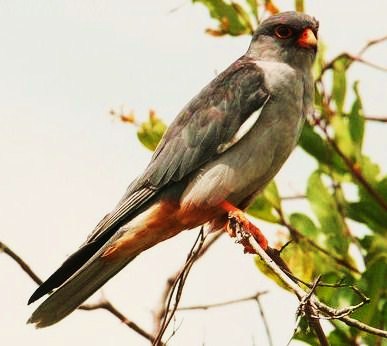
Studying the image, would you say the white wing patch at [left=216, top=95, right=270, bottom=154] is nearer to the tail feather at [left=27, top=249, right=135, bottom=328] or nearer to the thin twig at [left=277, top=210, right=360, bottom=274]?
the thin twig at [left=277, top=210, right=360, bottom=274]

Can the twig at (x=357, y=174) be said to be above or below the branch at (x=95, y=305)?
above

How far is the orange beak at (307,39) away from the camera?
4676 mm

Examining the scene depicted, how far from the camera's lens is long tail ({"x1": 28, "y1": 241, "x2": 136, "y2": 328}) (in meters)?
4.14

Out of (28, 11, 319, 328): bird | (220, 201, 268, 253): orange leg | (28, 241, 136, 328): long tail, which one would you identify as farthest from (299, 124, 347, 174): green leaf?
(28, 241, 136, 328): long tail

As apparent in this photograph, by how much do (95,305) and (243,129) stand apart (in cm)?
110

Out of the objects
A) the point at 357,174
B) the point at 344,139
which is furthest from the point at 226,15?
the point at 357,174

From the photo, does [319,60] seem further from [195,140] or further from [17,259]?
[17,259]

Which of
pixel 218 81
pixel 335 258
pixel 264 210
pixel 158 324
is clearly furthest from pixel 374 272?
pixel 218 81

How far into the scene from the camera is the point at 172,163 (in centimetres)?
458

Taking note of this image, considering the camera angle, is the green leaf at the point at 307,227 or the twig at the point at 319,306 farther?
the green leaf at the point at 307,227

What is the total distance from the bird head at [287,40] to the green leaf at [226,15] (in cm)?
18

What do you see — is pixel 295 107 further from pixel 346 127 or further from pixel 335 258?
pixel 335 258

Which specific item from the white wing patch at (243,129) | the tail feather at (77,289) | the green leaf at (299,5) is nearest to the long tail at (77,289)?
the tail feather at (77,289)

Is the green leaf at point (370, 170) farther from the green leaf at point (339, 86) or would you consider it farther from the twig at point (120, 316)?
the twig at point (120, 316)
